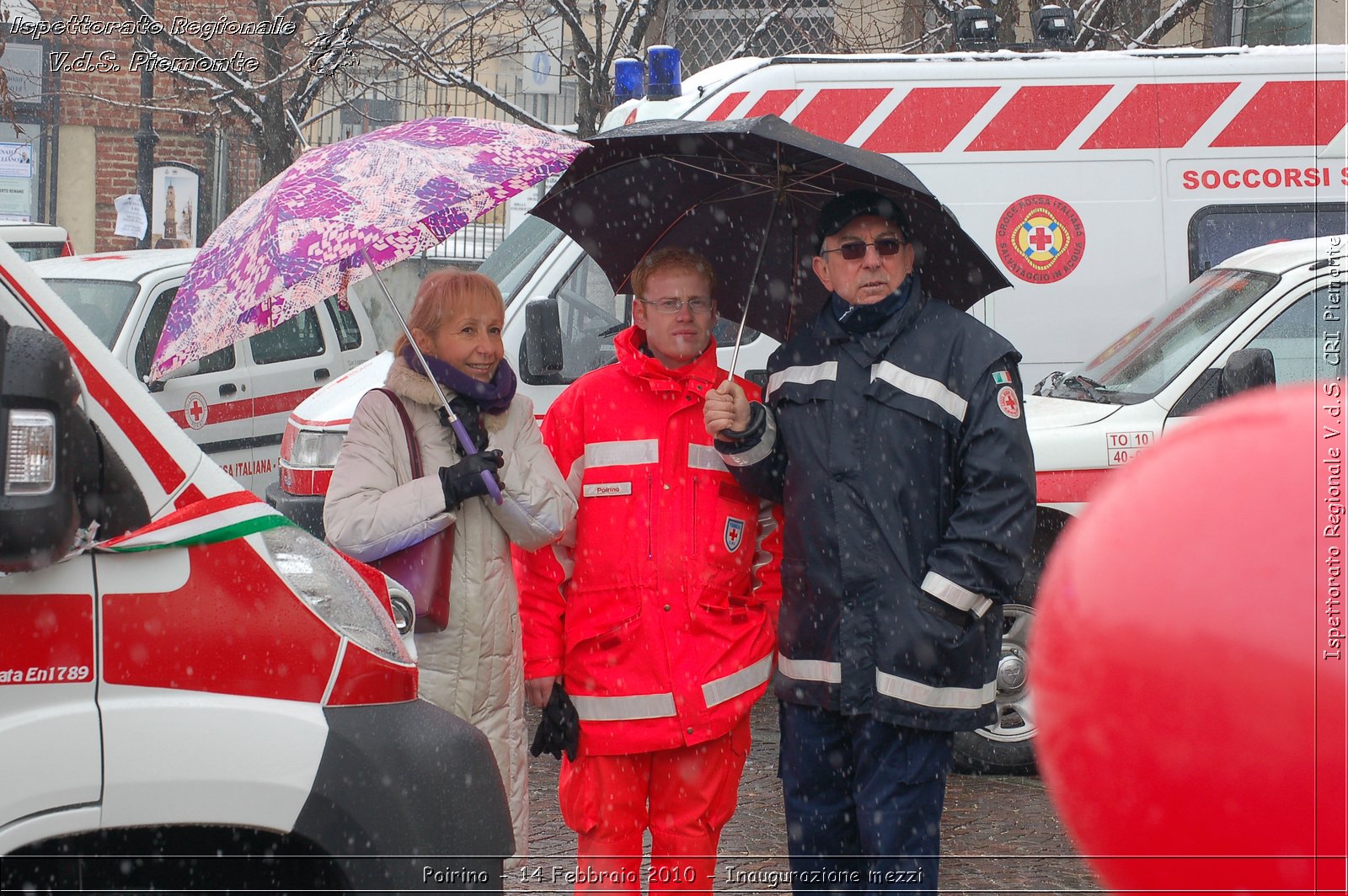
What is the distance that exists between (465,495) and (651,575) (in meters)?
0.52

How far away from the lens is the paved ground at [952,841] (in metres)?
4.72

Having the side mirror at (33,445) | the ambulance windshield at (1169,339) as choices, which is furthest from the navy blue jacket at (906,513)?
the ambulance windshield at (1169,339)

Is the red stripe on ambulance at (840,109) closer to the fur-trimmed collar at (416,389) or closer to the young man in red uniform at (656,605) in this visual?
the young man in red uniform at (656,605)

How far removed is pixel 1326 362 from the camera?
5.32 metres

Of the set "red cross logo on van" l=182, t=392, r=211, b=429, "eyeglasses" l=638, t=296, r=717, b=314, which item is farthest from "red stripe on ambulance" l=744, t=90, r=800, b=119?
"red cross logo on van" l=182, t=392, r=211, b=429

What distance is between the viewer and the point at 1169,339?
227 inches

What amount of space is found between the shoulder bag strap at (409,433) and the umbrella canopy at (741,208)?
68cm

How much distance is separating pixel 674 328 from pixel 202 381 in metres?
6.97

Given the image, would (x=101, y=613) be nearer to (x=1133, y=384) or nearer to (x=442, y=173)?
(x=442, y=173)

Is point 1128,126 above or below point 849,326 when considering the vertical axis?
above

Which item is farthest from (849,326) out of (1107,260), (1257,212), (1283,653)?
(1257,212)

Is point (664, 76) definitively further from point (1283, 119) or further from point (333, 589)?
point (333, 589)

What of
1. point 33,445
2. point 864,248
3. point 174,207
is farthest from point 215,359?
point 174,207

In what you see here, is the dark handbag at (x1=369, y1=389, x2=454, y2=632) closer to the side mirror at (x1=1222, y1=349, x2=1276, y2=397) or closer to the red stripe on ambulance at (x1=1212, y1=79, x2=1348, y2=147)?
the side mirror at (x1=1222, y1=349, x2=1276, y2=397)
